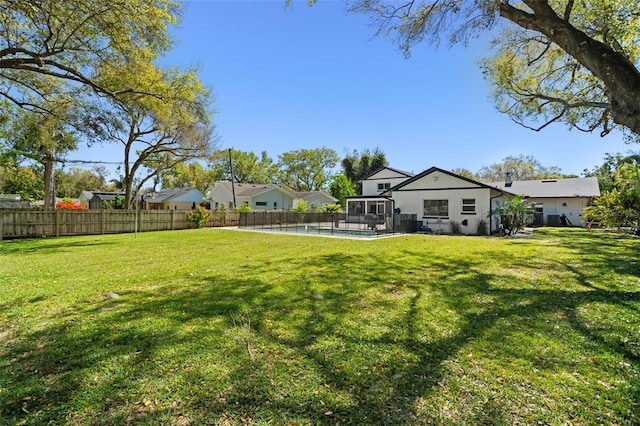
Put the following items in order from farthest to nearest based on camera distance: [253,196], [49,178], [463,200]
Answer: [253,196] → [49,178] → [463,200]

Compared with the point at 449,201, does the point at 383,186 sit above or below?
above

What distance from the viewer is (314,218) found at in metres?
28.3

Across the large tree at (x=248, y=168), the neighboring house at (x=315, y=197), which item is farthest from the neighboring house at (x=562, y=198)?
the large tree at (x=248, y=168)

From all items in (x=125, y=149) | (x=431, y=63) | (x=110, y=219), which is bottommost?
(x=110, y=219)

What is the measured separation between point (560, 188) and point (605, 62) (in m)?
26.9

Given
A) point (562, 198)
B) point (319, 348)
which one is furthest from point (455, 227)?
point (319, 348)

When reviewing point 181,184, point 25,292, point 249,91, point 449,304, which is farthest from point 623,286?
point 181,184

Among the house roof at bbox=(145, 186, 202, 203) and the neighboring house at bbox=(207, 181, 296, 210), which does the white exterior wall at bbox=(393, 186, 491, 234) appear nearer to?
the neighboring house at bbox=(207, 181, 296, 210)

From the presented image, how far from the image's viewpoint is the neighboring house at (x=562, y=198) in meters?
24.2

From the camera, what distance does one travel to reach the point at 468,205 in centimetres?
1781

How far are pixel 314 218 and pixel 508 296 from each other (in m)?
23.6

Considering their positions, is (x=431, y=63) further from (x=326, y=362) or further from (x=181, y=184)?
(x=181, y=184)

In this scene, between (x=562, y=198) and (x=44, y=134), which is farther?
(x=562, y=198)

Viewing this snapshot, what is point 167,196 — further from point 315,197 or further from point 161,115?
point 161,115
